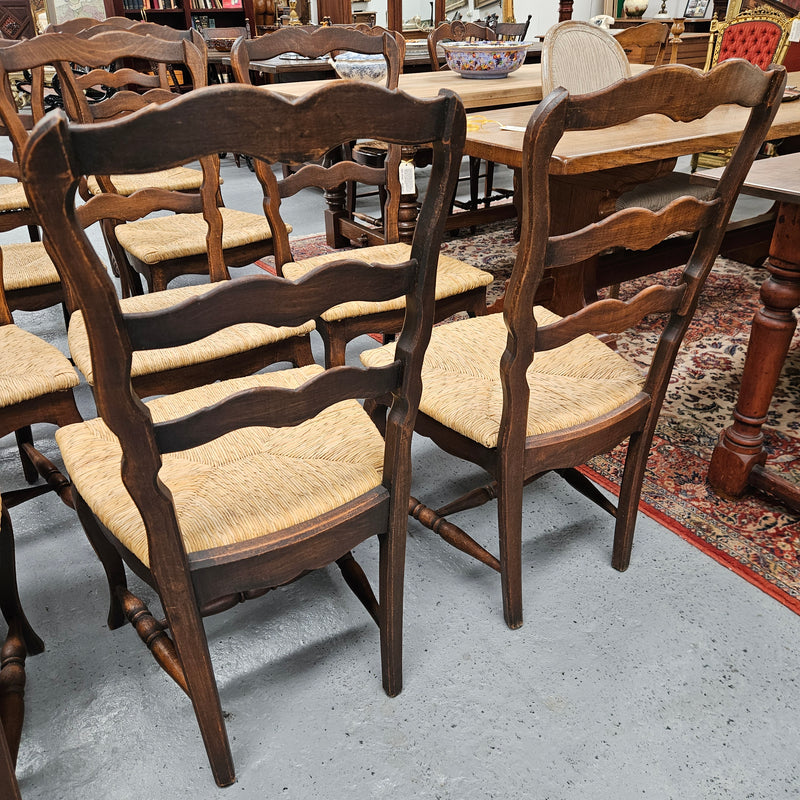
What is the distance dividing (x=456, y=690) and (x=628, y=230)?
0.88m

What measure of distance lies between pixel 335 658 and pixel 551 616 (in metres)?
0.46

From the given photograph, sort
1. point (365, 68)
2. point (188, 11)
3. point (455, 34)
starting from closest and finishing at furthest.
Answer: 1. point (365, 68)
2. point (455, 34)
3. point (188, 11)

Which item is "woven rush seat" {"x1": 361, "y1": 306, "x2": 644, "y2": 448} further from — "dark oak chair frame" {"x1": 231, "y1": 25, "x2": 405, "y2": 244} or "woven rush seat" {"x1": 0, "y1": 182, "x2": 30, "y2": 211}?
"woven rush seat" {"x1": 0, "y1": 182, "x2": 30, "y2": 211}

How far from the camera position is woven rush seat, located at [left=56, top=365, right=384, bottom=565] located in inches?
39.4

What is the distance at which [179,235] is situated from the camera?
2.15 metres

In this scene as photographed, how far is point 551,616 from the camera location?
1.43 m

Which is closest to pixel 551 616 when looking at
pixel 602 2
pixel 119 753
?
pixel 119 753

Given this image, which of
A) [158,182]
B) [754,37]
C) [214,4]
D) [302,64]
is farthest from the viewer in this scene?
[214,4]

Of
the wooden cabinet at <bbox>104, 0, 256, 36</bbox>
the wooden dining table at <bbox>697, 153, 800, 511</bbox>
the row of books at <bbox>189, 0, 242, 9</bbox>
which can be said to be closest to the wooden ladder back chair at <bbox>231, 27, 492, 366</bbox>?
the wooden dining table at <bbox>697, 153, 800, 511</bbox>

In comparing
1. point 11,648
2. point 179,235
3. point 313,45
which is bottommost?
point 11,648

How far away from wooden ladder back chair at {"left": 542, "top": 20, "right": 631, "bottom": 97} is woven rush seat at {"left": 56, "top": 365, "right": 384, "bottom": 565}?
1891 mm

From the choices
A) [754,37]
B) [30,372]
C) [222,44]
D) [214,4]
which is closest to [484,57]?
[30,372]

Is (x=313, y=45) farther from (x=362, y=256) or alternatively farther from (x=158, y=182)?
(x=158, y=182)

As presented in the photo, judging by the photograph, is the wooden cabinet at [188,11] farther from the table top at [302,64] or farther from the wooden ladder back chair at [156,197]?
the wooden ladder back chair at [156,197]
